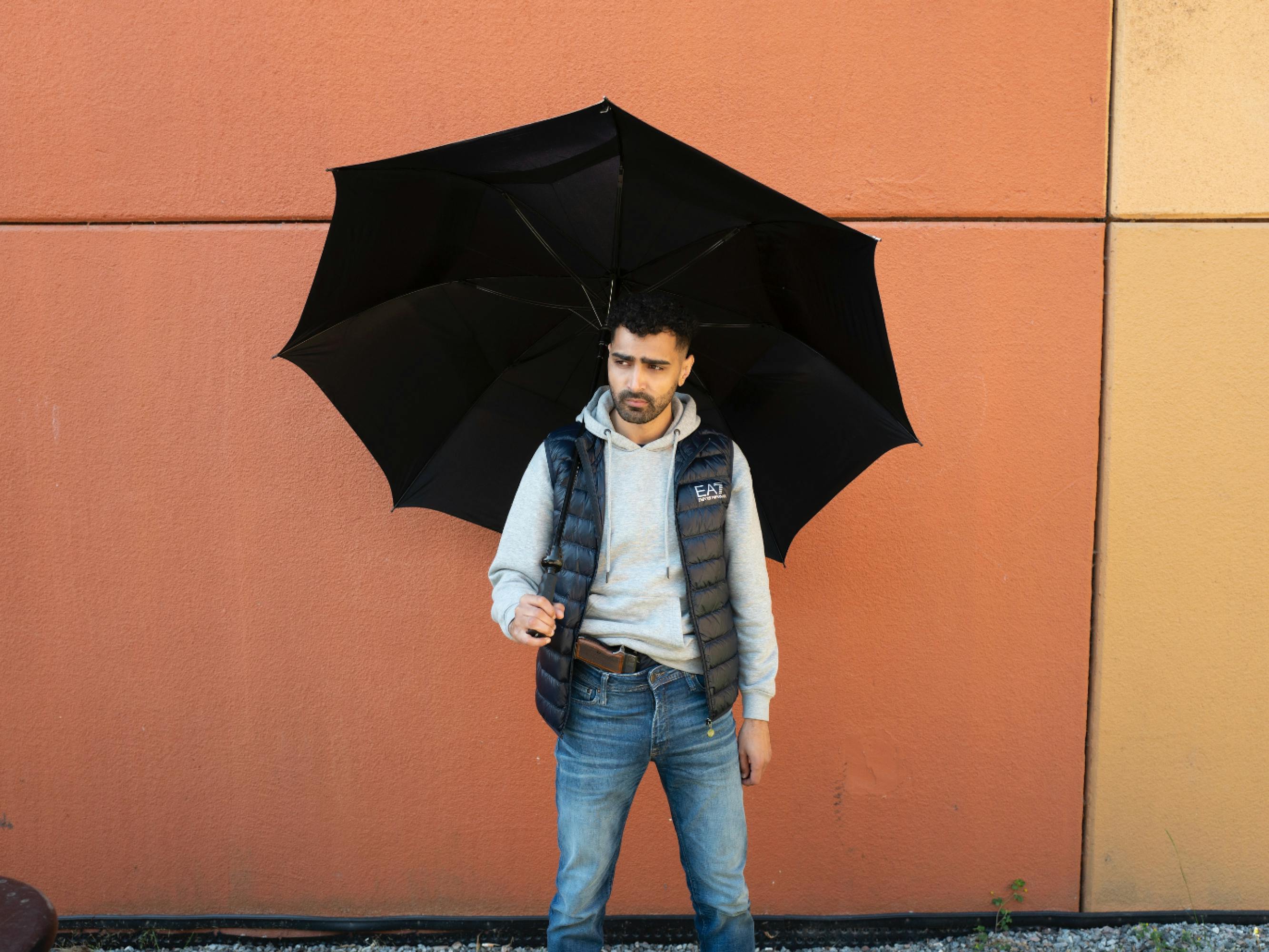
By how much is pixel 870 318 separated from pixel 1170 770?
87.5 inches

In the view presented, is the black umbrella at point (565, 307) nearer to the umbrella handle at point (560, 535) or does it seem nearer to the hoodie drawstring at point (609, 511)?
the umbrella handle at point (560, 535)

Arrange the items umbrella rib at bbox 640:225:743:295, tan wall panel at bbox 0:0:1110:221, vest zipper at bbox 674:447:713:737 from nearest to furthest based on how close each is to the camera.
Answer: umbrella rib at bbox 640:225:743:295, vest zipper at bbox 674:447:713:737, tan wall panel at bbox 0:0:1110:221

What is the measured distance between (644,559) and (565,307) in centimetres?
66

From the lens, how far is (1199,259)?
2.84 metres

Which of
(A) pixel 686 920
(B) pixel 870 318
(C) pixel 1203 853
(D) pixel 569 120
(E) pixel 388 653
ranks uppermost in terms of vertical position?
(D) pixel 569 120

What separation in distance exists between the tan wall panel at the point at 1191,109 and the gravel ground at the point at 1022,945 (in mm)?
2480

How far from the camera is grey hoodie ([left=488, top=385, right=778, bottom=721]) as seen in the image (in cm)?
204

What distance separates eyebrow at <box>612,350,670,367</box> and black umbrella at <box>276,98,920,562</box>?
6.4 inches

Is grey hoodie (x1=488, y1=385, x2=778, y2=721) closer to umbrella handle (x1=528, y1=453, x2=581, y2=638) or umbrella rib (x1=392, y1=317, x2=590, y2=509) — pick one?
umbrella handle (x1=528, y1=453, x2=581, y2=638)

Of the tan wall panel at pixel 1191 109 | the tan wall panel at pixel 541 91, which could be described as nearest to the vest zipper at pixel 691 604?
the tan wall panel at pixel 541 91

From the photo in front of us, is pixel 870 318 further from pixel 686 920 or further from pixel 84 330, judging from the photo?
pixel 84 330

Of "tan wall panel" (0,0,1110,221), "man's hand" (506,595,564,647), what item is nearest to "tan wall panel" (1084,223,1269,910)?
"tan wall panel" (0,0,1110,221)

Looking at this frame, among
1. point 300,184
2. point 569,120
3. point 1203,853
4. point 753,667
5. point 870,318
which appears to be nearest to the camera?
point 569,120

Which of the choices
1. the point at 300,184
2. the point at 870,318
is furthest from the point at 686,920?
the point at 300,184
